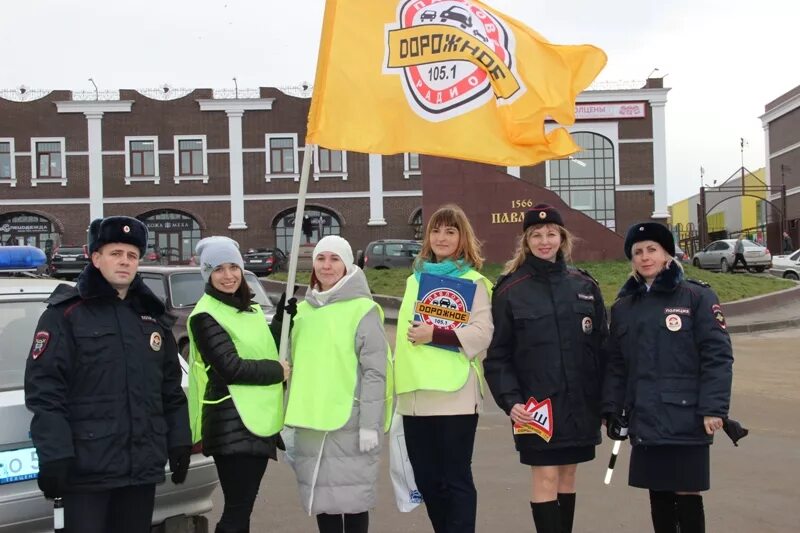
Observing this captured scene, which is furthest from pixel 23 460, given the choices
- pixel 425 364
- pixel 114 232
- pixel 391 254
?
pixel 391 254

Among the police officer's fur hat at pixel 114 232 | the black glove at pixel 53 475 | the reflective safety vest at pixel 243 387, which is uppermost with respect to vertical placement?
the police officer's fur hat at pixel 114 232

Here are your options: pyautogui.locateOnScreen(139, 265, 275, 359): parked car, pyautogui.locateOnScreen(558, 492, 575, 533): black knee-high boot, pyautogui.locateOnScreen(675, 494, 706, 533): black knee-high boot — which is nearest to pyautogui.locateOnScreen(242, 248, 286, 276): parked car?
pyautogui.locateOnScreen(139, 265, 275, 359): parked car

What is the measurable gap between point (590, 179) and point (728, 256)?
9.14 metres

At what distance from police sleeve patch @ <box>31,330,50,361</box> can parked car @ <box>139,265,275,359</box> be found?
8.06 m

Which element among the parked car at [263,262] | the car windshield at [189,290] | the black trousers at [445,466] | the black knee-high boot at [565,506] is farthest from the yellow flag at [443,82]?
the parked car at [263,262]

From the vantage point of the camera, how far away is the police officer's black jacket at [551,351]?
4.19 meters

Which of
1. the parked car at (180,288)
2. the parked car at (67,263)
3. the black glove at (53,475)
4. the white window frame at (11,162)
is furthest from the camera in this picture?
the white window frame at (11,162)

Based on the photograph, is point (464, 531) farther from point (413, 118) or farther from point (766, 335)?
point (766, 335)

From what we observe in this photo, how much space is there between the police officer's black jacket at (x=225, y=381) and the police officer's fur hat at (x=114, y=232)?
1.76 feet

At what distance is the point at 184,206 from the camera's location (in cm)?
3969

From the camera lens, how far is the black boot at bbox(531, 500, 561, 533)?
419cm

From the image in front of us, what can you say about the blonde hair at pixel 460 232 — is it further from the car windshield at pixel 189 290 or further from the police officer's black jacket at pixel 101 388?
the car windshield at pixel 189 290

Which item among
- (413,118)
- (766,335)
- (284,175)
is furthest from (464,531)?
(284,175)

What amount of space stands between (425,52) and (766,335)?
555 inches
